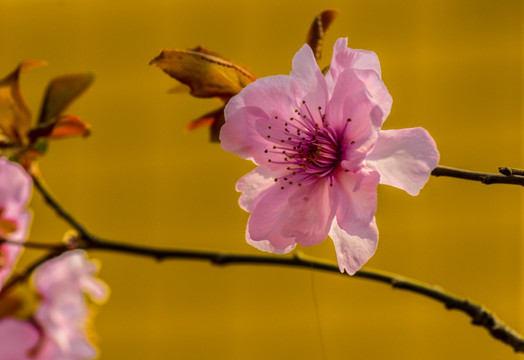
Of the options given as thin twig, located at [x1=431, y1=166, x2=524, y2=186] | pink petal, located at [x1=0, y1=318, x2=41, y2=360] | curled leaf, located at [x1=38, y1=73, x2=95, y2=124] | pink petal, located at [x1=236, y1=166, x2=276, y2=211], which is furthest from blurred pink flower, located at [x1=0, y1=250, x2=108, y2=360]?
thin twig, located at [x1=431, y1=166, x2=524, y2=186]

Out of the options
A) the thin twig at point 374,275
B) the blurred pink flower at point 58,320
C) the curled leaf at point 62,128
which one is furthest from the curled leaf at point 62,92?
the blurred pink flower at point 58,320

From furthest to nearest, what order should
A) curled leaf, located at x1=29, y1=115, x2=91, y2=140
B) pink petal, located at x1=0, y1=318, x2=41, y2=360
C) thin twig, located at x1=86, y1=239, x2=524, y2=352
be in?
1. pink petal, located at x1=0, y1=318, x2=41, y2=360
2. curled leaf, located at x1=29, y1=115, x2=91, y2=140
3. thin twig, located at x1=86, y1=239, x2=524, y2=352

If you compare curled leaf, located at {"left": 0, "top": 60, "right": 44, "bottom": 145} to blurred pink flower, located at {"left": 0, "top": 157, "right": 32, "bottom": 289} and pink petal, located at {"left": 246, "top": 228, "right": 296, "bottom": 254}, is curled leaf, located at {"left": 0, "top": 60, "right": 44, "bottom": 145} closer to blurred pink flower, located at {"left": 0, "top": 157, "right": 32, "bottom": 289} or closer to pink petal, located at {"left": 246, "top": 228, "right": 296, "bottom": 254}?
blurred pink flower, located at {"left": 0, "top": 157, "right": 32, "bottom": 289}

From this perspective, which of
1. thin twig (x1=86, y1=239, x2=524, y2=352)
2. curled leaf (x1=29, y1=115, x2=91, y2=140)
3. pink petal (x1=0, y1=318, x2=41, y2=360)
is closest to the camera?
thin twig (x1=86, y1=239, x2=524, y2=352)

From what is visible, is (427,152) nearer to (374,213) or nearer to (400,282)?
(374,213)

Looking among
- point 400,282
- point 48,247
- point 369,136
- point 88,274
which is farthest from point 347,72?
point 88,274

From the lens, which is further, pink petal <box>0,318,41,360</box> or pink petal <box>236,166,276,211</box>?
pink petal <box>0,318,41,360</box>
